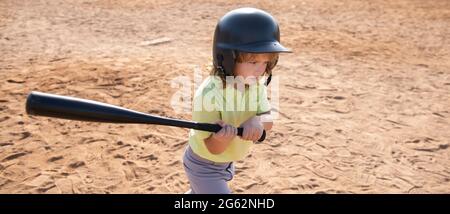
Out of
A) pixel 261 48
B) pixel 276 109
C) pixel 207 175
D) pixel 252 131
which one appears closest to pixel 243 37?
pixel 261 48

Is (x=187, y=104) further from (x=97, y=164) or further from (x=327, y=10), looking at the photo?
(x=327, y=10)

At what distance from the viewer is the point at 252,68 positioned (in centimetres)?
230

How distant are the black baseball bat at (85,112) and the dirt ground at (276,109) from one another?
1.70m

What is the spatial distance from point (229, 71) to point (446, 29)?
8.79m

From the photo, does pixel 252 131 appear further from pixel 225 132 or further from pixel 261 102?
pixel 261 102

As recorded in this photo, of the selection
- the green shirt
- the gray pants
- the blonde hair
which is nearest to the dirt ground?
the gray pants

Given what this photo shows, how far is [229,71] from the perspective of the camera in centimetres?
231

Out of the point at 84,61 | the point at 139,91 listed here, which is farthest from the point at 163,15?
the point at 139,91

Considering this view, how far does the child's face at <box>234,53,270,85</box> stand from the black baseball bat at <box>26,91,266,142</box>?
0.33m

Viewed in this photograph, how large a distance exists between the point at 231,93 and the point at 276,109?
10.1 feet

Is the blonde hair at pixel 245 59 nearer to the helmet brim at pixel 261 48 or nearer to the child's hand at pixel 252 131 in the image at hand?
the helmet brim at pixel 261 48

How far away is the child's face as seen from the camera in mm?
2281

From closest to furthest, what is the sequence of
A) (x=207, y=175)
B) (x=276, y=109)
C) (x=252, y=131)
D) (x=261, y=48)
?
(x=252, y=131)
(x=261, y=48)
(x=207, y=175)
(x=276, y=109)

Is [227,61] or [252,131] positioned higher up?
[227,61]
